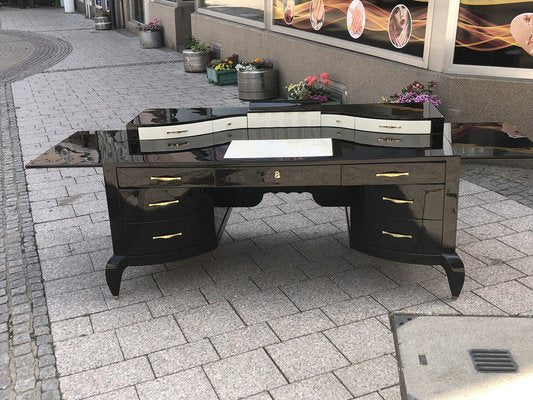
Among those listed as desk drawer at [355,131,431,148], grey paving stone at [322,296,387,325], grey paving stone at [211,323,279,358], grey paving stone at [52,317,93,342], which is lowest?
grey paving stone at [52,317,93,342]

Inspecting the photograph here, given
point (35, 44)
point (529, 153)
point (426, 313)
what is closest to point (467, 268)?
point (426, 313)

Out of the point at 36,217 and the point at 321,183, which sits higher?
the point at 321,183

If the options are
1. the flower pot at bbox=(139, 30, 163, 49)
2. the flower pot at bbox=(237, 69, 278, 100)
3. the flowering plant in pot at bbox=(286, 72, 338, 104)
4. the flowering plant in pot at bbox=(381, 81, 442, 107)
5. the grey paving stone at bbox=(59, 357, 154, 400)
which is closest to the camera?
the grey paving stone at bbox=(59, 357, 154, 400)

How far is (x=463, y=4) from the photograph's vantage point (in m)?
6.46

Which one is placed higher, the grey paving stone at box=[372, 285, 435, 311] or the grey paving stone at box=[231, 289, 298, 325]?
the grey paving stone at box=[372, 285, 435, 311]

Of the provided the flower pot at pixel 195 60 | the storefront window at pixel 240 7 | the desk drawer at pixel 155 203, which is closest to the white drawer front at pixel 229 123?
the desk drawer at pixel 155 203

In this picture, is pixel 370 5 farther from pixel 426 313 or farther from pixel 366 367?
pixel 366 367

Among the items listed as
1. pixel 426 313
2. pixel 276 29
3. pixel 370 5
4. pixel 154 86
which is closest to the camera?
pixel 426 313

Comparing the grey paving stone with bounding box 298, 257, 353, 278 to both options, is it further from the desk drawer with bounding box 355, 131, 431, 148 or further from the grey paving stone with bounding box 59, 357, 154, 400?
the grey paving stone with bounding box 59, 357, 154, 400

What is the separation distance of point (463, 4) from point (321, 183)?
3.72m

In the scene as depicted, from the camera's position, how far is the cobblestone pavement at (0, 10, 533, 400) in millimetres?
3396

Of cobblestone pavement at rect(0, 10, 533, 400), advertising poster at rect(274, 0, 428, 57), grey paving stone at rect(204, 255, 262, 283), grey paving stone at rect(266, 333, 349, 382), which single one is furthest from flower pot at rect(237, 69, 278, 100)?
grey paving stone at rect(266, 333, 349, 382)

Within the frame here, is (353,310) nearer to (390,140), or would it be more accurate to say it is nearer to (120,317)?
(390,140)

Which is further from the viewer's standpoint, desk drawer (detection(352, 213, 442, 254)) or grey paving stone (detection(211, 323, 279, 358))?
desk drawer (detection(352, 213, 442, 254))
